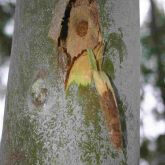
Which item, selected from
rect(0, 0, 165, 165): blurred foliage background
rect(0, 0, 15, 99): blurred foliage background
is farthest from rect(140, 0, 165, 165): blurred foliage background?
rect(0, 0, 15, 99): blurred foliage background

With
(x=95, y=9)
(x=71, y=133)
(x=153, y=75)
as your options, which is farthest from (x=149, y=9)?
(x=71, y=133)

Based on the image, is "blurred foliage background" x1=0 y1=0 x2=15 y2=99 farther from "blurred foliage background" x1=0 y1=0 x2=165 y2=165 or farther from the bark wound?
the bark wound

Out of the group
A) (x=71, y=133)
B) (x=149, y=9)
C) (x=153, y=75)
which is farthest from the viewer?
(x=153, y=75)

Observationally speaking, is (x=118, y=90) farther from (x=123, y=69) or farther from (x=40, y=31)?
(x=40, y=31)

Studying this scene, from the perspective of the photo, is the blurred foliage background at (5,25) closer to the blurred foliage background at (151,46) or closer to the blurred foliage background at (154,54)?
the blurred foliage background at (151,46)

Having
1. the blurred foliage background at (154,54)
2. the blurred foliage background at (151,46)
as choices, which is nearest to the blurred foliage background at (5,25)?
the blurred foliage background at (151,46)

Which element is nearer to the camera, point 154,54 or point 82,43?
point 82,43

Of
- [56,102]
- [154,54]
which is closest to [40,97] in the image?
[56,102]

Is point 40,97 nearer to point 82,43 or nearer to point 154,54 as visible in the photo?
point 82,43

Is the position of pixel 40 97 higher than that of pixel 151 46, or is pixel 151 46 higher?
pixel 151 46
